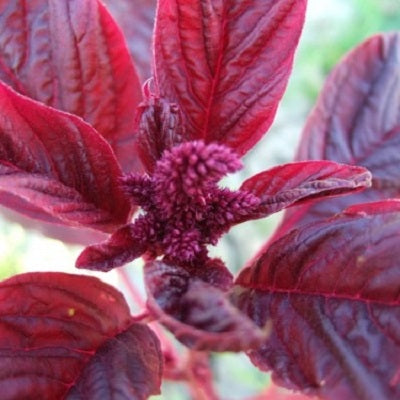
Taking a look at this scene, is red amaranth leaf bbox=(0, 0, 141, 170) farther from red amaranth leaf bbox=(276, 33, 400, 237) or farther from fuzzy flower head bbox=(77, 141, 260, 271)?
red amaranth leaf bbox=(276, 33, 400, 237)

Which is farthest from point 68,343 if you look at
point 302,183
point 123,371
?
point 302,183

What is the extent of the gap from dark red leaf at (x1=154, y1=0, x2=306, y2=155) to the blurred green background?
896mm

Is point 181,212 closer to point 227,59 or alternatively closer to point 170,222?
point 170,222

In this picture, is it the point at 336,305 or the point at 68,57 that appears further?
the point at 68,57

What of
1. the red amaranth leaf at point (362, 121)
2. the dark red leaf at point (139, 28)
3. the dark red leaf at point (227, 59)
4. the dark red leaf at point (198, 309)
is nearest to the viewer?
the dark red leaf at point (198, 309)

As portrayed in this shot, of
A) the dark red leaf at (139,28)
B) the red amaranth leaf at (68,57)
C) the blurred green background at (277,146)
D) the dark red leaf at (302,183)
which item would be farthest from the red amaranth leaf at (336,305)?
the blurred green background at (277,146)

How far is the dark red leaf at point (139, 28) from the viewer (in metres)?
0.96

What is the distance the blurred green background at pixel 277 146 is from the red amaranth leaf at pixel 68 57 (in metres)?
0.81

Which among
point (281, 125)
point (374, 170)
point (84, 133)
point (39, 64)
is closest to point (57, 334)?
point (84, 133)

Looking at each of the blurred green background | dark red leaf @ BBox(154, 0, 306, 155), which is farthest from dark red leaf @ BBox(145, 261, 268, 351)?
the blurred green background

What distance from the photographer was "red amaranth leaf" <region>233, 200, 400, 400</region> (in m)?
0.51

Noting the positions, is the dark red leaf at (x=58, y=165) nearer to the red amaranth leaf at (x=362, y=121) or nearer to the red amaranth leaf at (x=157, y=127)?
the red amaranth leaf at (x=157, y=127)

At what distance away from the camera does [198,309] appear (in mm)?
464

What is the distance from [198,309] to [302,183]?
0.20 metres
